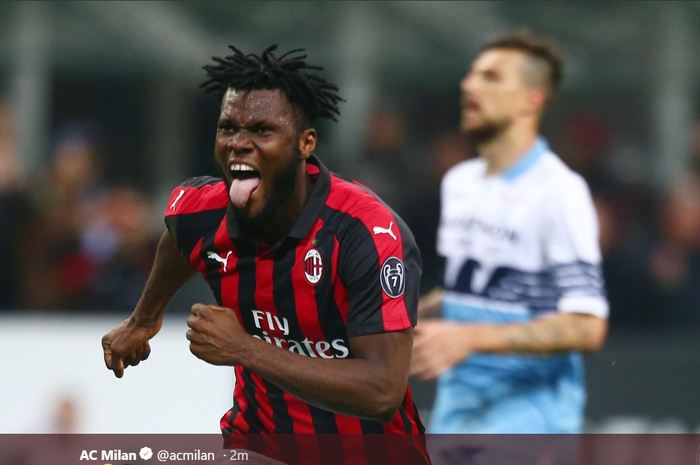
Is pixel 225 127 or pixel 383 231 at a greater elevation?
pixel 225 127

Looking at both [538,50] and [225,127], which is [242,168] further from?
[538,50]

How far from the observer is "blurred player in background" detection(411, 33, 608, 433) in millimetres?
5461

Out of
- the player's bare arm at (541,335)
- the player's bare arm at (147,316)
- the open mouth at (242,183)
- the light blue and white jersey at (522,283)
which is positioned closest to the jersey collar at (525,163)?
the light blue and white jersey at (522,283)

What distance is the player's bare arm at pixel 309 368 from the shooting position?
3752mm

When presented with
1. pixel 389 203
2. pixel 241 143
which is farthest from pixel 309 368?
pixel 389 203

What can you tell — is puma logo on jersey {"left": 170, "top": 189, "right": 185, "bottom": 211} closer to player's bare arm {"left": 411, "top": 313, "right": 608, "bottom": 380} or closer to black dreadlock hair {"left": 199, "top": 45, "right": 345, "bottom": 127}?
black dreadlock hair {"left": 199, "top": 45, "right": 345, "bottom": 127}

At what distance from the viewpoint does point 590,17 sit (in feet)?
43.6

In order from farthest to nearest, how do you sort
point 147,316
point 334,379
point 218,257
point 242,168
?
1. point 147,316
2. point 218,257
3. point 242,168
4. point 334,379

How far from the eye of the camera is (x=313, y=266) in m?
3.99

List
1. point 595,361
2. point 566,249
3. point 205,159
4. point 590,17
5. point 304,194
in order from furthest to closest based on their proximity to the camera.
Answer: point 590,17 < point 205,159 < point 595,361 < point 566,249 < point 304,194

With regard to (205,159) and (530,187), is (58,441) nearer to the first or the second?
(530,187)

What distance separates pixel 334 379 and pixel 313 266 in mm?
415

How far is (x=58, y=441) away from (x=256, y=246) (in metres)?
3.83

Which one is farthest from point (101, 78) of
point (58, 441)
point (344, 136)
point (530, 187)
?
point (530, 187)
